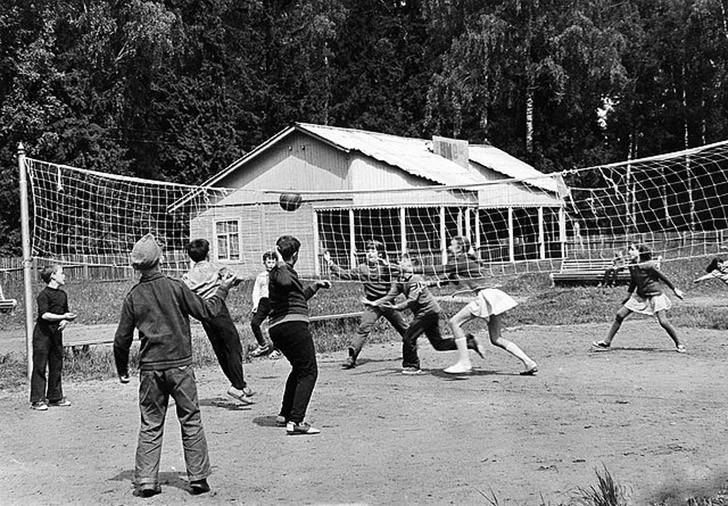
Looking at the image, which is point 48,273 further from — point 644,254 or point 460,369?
point 644,254

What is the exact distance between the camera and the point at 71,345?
1255 cm

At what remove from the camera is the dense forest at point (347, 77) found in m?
34.7

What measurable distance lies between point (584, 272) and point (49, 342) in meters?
16.1

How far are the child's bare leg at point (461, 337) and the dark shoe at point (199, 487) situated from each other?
4628mm

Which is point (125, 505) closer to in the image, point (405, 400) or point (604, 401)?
point (405, 400)

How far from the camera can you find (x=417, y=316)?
34.9 feet

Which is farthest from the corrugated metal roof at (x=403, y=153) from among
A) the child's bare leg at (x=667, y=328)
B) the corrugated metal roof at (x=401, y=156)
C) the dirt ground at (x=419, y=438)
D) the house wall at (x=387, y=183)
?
the dirt ground at (x=419, y=438)

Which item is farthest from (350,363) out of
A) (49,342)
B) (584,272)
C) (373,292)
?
(584,272)

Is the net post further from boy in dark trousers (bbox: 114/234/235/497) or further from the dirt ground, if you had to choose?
boy in dark trousers (bbox: 114/234/235/497)

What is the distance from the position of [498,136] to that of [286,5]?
1437 centimetres

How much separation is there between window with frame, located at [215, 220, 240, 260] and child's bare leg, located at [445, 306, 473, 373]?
52.1 feet

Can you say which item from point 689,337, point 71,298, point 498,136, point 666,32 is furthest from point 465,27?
point 689,337

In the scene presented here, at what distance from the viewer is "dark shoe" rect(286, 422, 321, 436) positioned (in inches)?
299

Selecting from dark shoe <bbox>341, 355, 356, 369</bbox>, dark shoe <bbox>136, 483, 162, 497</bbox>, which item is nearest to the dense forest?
dark shoe <bbox>341, 355, 356, 369</bbox>
